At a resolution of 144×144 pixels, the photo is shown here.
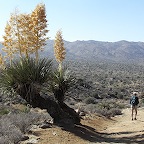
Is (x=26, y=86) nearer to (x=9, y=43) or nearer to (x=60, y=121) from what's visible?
(x=60, y=121)


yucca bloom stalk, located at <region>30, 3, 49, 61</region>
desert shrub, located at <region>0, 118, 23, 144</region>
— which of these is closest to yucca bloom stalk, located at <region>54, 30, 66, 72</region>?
yucca bloom stalk, located at <region>30, 3, 49, 61</region>

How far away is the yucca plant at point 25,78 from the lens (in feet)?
34.9

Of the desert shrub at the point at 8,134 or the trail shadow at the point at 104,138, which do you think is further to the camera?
the trail shadow at the point at 104,138

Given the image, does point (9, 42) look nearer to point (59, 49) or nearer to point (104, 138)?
point (59, 49)

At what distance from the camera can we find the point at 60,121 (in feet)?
38.3

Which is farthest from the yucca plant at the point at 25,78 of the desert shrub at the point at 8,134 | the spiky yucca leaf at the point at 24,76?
the desert shrub at the point at 8,134

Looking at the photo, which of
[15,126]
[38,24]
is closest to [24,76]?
[15,126]

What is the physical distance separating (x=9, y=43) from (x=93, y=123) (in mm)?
6764

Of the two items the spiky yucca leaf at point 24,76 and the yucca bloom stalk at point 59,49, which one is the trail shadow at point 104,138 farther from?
the yucca bloom stalk at point 59,49

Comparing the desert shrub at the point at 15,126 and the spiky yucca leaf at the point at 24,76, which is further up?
the spiky yucca leaf at the point at 24,76

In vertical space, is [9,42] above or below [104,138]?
above

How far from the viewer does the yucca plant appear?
34.9 feet

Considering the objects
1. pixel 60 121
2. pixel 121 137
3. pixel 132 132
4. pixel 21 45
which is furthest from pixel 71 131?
pixel 21 45

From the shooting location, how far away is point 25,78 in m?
10.6
